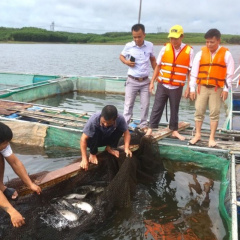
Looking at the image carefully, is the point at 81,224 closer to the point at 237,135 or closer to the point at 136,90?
the point at 136,90

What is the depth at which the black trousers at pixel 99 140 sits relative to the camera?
4.48m

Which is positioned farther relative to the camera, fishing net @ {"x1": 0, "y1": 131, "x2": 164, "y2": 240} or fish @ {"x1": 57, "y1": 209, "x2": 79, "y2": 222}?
fish @ {"x1": 57, "y1": 209, "x2": 79, "y2": 222}

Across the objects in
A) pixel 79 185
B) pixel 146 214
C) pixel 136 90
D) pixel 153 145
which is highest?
pixel 136 90

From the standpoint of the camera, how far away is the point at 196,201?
4.55 metres

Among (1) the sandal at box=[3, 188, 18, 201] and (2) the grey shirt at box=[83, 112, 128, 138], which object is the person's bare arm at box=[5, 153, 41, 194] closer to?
(1) the sandal at box=[3, 188, 18, 201]

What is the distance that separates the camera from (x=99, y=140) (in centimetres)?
457

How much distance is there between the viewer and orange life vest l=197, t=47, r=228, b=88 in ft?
16.3

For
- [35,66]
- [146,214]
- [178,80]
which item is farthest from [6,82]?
[146,214]

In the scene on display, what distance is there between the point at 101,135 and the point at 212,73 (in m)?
2.34

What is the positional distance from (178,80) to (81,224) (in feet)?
10.6

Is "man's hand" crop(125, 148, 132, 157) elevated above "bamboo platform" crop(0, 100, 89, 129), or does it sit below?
above

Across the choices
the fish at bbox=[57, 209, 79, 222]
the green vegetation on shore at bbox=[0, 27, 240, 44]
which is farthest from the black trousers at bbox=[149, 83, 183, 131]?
the green vegetation on shore at bbox=[0, 27, 240, 44]

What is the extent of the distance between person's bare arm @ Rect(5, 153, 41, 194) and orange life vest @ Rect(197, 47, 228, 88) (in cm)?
349

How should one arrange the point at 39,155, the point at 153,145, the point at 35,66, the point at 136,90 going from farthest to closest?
the point at 35,66
the point at 39,155
the point at 136,90
the point at 153,145
